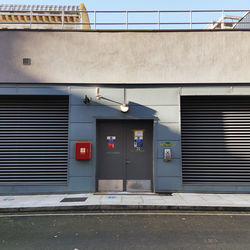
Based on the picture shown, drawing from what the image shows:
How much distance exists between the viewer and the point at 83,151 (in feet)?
28.6

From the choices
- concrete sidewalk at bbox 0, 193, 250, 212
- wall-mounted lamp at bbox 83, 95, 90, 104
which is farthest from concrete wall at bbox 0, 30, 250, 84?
concrete sidewalk at bbox 0, 193, 250, 212


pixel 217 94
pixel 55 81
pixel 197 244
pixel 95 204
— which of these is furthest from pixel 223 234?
pixel 55 81

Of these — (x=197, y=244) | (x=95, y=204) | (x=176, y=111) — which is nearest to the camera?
(x=197, y=244)

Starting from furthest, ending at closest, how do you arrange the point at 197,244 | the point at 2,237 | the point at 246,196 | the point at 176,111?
1. the point at 176,111
2. the point at 246,196
3. the point at 2,237
4. the point at 197,244

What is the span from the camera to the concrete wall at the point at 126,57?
357 inches

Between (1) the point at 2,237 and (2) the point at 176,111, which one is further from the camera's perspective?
(2) the point at 176,111

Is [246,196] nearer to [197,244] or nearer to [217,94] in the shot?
[217,94]

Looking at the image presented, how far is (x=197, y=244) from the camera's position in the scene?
4.41m

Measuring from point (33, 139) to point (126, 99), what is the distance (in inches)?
168

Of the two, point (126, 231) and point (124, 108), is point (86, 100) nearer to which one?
point (124, 108)

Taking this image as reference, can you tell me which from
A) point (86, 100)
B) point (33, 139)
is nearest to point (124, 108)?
point (86, 100)

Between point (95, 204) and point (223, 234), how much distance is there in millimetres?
3805

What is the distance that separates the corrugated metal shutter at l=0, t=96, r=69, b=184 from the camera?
8938 millimetres

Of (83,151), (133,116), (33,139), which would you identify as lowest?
(83,151)
